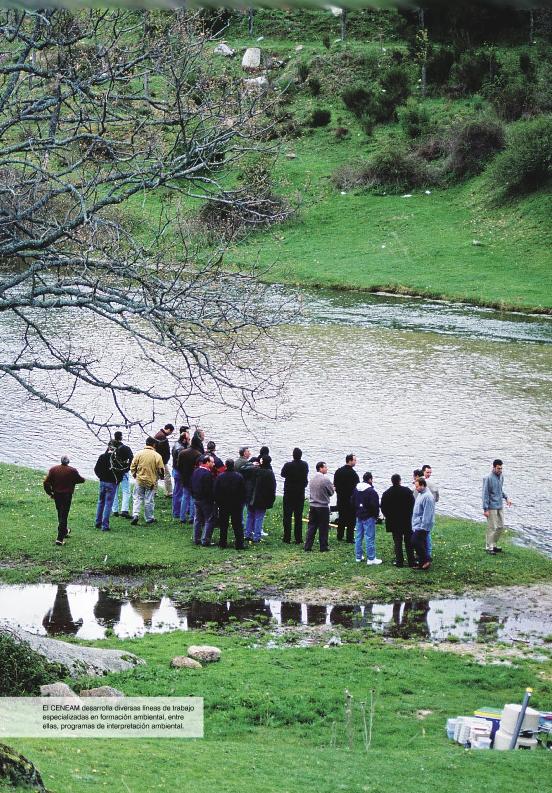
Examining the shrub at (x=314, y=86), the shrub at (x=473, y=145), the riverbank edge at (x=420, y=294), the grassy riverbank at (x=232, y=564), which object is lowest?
the grassy riverbank at (x=232, y=564)

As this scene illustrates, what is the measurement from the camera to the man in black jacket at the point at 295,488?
65.6 ft

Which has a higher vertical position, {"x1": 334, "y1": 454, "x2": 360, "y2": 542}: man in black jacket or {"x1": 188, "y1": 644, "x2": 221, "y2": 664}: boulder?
{"x1": 334, "y1": 454, "x2": 360, "y2": 542}: man in black jacket

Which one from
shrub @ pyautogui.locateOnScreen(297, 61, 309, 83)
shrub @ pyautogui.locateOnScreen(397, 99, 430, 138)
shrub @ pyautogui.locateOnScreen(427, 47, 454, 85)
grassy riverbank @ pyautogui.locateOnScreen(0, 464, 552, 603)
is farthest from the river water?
shrub @ pyautogui.locateOnScreen(297, 61, 309, 83)

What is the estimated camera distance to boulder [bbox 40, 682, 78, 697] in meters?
11.0

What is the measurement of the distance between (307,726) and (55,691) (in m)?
3.05

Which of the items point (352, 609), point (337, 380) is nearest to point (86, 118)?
point (352, 609)

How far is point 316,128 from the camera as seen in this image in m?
71.7

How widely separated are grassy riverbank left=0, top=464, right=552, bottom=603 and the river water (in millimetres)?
1773

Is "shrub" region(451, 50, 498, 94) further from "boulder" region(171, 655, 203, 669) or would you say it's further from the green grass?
the green grass

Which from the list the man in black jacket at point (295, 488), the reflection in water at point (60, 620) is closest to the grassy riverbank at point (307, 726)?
the reflection in water at point (60, 620)

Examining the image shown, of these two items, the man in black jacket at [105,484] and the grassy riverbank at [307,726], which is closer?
the grassy riverbank at [307,726]

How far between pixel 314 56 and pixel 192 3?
76.7 meters

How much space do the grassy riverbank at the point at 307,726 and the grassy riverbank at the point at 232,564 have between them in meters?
2.44

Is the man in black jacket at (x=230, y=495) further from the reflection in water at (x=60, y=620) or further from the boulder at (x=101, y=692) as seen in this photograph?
the boulder at (x=101, y=692)
